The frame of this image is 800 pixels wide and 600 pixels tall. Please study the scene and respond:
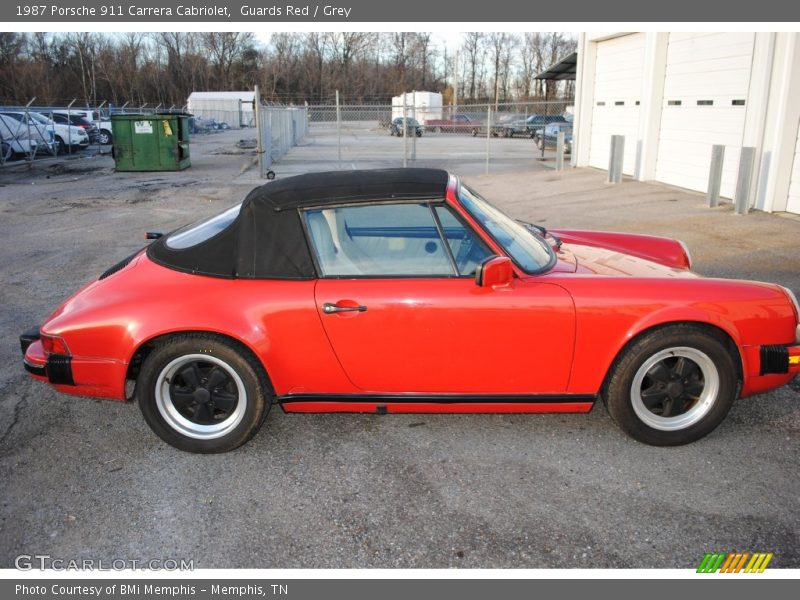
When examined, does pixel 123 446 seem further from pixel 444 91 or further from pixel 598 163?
pixel 444 91

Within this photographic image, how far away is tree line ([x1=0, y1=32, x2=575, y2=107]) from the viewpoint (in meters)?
73.3

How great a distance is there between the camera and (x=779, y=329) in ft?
11.1

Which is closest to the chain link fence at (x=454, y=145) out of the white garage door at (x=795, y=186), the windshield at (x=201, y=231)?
the white garage door at (x=795, y=186)

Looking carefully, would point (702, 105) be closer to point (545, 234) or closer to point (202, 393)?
point (545, 234)

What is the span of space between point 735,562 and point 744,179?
9.25 metres

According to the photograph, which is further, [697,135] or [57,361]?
[697,135]

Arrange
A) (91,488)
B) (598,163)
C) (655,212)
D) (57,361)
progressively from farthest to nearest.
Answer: (598,163), (655,212), (57,361), (91,488)

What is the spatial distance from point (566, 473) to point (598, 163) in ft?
54.7

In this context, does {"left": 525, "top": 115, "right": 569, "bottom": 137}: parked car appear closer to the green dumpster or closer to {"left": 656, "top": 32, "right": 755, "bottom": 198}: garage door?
the green dumpster

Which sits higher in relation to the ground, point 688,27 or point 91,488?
point 688,27

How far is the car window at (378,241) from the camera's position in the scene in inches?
134

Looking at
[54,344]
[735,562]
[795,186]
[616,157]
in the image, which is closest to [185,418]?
[54,344]

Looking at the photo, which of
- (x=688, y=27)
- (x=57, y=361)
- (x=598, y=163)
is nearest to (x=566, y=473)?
(x=57, y=361)

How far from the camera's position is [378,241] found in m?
3.50
